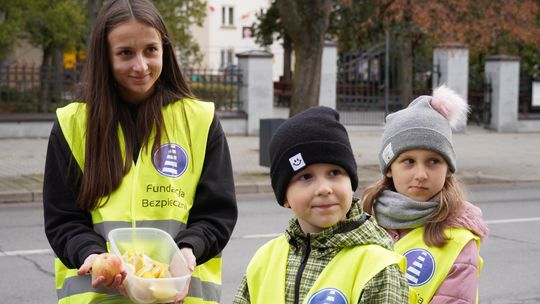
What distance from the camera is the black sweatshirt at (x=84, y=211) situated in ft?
9.50

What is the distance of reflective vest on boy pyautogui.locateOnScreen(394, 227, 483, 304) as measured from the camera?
342 cm

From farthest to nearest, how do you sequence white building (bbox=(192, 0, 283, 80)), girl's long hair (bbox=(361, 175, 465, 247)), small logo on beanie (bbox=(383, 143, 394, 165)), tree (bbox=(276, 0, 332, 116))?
white building (bbox=(192, 0, 283, 80)) → tree (bbox=(276, 0, 332, 116)) → small logo on beanie (bbox=(383, 143, 394, 165)) → girl's long hair (bbox=(361, 175, 465, 247))

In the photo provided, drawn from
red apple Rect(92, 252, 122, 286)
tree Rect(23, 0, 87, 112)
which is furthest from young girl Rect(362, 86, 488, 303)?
tree Rect(23, 0, 87, 112)

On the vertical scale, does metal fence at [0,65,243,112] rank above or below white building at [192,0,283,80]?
below

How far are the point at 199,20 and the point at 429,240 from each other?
34919 millimetres

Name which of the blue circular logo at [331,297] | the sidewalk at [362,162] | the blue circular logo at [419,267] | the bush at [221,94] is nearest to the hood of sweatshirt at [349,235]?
the blue circular logo at [331,297]

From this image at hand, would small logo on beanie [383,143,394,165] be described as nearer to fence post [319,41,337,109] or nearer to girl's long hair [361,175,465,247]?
girl's long hair [361,175,465,247]

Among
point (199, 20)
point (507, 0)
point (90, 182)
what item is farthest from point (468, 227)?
point (199, 20)

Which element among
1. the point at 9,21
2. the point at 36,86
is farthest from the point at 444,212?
the point at 9,21

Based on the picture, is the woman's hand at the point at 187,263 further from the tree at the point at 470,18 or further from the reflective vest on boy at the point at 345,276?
the tree at the point at 470,18

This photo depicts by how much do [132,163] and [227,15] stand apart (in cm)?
7008

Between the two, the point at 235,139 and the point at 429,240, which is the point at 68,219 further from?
the point at 235,139

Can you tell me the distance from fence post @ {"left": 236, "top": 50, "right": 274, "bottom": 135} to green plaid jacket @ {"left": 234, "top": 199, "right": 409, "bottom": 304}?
2111 cm

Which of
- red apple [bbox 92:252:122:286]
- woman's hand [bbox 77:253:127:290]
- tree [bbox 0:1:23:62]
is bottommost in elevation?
woman's hand [bbox 77:253:127:290]
